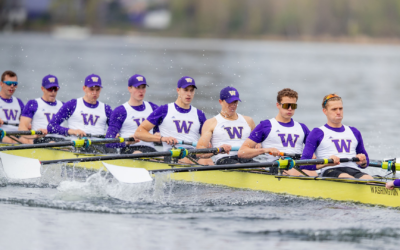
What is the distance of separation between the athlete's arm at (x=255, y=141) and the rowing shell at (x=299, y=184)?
1.20 feet

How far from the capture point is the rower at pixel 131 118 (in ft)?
37.2

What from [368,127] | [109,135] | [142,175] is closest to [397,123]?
[368,127]

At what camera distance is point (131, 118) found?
11.5m

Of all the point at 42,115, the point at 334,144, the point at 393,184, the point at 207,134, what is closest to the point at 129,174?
the point at 207,134

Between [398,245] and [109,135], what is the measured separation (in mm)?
5788

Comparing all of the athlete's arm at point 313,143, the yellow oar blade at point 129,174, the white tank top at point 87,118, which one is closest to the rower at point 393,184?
the athlete's arm at point 313,143

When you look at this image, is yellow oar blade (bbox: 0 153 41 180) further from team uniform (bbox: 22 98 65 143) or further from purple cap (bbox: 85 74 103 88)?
team uniform (bbox: 22 98 65 143)

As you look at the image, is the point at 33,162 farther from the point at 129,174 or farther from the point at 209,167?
the point at 209,167

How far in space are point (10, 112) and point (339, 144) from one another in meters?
7.39

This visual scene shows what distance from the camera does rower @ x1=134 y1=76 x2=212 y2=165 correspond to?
419 inches

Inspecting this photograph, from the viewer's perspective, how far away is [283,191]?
9242mm

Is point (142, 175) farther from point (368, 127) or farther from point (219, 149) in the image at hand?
point (368, 127)

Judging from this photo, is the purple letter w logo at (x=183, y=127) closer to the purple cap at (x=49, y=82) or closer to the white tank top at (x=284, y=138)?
the white tank top at (x=284, y=138)

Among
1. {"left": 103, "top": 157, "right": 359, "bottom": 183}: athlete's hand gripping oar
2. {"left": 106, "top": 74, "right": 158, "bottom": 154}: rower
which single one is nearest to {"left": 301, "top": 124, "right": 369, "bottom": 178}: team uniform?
{"left": 103, "top": 157, "right": 359, "bottom": 183}: athlete's hand gripping oar
